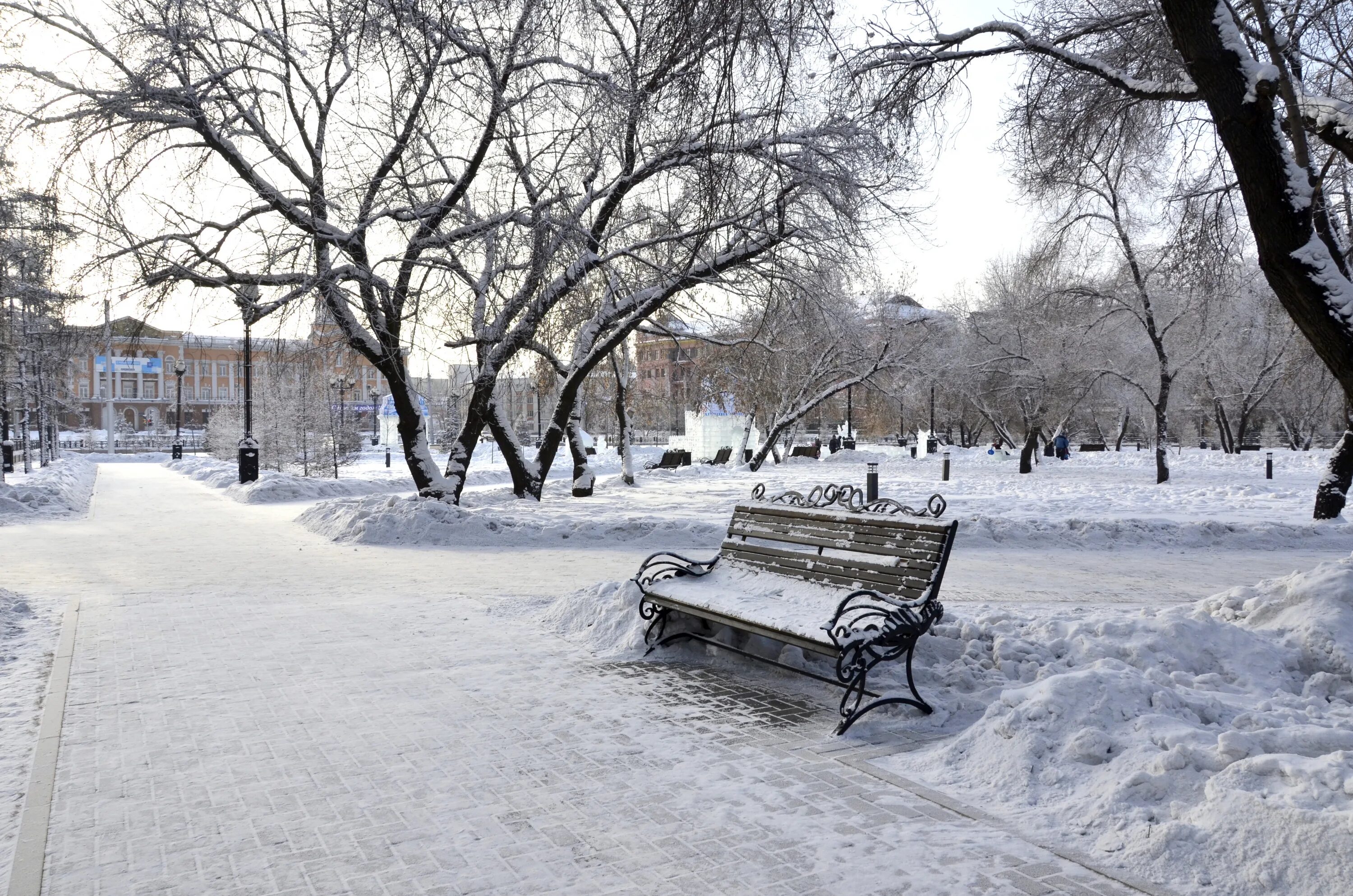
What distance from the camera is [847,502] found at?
7.07 m

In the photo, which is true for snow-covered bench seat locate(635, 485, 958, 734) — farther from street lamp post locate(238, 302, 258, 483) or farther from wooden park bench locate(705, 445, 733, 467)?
wooden park bench locate(705, 445, 733, 467)

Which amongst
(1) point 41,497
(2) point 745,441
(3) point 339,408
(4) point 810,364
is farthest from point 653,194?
(3) point 339,408

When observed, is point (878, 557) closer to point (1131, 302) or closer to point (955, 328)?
point (1131, 302)

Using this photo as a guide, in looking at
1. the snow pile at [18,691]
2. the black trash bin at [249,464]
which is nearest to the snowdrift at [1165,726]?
the snow pile at [18,691]

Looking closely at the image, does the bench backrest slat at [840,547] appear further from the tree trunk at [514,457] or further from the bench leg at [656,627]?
the tree trunk at [514,457]

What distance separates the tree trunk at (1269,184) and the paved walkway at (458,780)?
4004 mm

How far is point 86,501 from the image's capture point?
22531mm

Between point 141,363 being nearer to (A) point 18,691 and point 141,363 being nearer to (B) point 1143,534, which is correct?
(B) point 1143,534

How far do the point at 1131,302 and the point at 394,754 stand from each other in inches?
1038

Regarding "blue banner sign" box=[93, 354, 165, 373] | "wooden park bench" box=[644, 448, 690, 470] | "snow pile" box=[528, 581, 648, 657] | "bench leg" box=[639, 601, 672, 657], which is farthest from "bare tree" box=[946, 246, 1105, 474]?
"blue banner sign" box=[93, 354, 165, 373]

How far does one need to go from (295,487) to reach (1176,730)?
71.6 ft

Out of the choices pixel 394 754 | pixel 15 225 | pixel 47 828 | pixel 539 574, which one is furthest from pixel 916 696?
pixel 15 225

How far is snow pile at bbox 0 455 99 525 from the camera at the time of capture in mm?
18312

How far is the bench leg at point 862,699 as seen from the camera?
518cm
